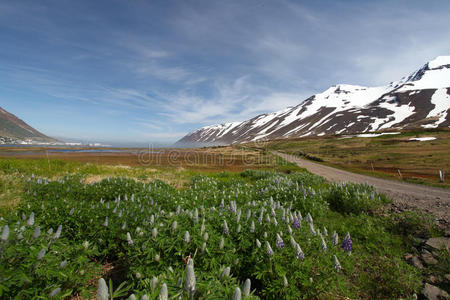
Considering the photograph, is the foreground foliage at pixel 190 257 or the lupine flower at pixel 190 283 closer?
the lupine flower at pixel 190 283

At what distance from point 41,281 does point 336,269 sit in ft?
14.0

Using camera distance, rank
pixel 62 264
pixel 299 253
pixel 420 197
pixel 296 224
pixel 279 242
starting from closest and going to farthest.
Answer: pixel 62 264 → pixel 299 253 → pixel 279 242 → pixel 296 224 → pixel 420 197

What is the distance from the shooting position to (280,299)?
3.10 m

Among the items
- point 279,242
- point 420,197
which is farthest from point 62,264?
point 420,197

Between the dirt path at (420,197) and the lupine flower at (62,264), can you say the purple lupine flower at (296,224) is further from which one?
the dirt path at (420,197)

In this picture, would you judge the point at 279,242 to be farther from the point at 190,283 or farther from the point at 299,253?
the point at 190,283

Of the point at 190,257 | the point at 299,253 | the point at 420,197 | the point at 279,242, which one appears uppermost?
the point at 279,242

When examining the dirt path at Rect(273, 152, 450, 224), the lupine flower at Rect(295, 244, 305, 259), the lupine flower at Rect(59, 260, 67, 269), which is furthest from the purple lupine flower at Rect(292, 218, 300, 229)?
the dirt path at Rect(273, 152, 450, 224)

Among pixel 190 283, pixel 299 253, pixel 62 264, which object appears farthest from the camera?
pixel 299 253

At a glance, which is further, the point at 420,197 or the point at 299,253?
the point at 420,197

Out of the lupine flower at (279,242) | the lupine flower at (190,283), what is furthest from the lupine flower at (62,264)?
the lupine flower at (279,242)

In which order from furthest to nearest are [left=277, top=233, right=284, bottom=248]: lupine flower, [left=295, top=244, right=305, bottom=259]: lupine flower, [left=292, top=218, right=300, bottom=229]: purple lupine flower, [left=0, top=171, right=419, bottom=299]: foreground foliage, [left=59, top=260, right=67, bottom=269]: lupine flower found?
[left=292, top=218, right=300, bottom=229]: purple lupine flower → [left=277, top=233, right=284, bottom=248]: lupine flower → [left=295, top=244, right=305, bottom=259]: lupine flower → [left=59, top=260, right=67, bottom=269]: lupine flower → [left=0, top=171, right=419, bottom=299]: foreground foliage

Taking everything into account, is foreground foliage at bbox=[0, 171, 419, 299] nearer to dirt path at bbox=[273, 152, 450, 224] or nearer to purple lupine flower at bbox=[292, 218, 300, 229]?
purple lupine flower at bbox=[292, 218, 300, 229]

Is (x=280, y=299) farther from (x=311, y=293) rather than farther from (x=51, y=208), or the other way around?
(x=51, y=208)
